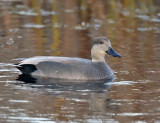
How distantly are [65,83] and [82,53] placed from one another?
3.58 meters

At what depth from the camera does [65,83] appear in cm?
1106

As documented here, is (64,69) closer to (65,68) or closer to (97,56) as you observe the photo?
(65,68)

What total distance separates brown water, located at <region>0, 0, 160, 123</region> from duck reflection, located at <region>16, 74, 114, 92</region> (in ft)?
0.07

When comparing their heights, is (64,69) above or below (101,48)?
below

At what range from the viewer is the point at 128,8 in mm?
24188

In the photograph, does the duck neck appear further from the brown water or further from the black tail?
the black tail

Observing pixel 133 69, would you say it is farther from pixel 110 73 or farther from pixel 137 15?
pixel 137 15

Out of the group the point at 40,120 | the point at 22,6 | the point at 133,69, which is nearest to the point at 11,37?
the point at 133,69

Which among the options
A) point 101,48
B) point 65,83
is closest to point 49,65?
point 65,83

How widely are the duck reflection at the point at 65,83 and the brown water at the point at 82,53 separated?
0.8 inches

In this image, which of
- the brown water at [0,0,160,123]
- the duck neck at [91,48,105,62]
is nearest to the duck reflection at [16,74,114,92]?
the brown water at [0,0,160,123]

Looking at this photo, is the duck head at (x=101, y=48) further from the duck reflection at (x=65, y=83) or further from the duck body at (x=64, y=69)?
the duck reflection at (x=65, y=83)

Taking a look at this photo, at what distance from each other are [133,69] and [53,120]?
4618 mm

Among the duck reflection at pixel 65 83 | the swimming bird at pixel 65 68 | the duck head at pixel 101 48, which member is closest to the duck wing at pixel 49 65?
the swimming bird at pixel 65 68
